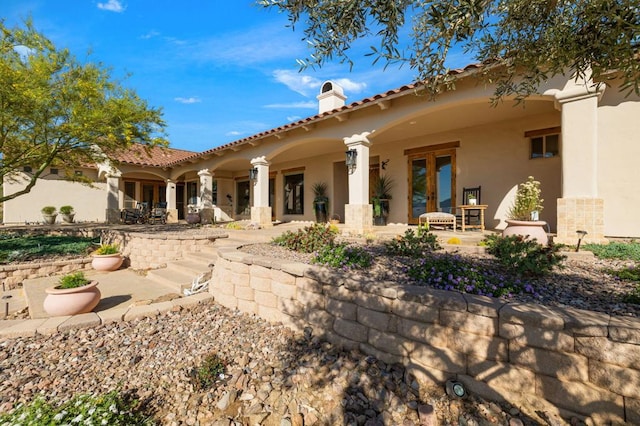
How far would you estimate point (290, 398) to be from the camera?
2199 millimetres

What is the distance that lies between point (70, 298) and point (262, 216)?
589 cm

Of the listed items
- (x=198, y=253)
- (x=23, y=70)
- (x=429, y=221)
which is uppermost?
(x=23, y=70)

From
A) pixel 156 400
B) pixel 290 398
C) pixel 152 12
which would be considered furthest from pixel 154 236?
pixel 290 398

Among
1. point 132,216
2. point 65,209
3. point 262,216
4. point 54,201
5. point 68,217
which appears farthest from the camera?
point 54,201

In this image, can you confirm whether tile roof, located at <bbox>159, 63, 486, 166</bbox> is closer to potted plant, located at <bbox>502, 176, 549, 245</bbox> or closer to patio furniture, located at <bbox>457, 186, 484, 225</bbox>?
potted plant, located at <bbox>502, 176, 549, 245</bbox>

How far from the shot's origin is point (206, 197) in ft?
39.6

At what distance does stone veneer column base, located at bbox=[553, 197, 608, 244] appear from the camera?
4.30 metres

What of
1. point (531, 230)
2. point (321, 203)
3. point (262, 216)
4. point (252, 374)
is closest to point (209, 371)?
point (252, 374)

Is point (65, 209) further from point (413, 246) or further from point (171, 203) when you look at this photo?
point (413, 246)

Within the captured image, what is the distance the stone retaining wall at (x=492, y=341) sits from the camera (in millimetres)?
1629

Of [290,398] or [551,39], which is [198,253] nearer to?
[290,398]

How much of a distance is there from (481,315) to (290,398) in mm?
1541

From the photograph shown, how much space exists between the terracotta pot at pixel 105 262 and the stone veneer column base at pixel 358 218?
18.0 feet

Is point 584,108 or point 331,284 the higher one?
point 584,108
